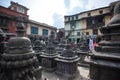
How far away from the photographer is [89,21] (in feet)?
83.1

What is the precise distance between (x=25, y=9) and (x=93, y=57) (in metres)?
25.1

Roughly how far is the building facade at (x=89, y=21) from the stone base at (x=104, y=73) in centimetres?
1918

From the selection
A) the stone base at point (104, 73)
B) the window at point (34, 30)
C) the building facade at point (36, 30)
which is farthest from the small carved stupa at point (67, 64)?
the window at point (34, 30)

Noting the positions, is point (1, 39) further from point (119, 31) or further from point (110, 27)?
point (119, 31)

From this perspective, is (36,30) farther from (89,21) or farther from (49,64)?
(49,64)

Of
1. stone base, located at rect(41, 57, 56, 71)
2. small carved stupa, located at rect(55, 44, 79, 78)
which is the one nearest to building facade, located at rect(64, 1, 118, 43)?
stone base, located at rect(41, 57, 56, 71)

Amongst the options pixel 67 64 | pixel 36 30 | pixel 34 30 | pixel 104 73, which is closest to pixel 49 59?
pixel 67 64

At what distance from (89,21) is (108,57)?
2483 cm

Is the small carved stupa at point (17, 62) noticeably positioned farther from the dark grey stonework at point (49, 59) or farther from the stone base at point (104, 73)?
the dark grey stonework at point (49, 59)

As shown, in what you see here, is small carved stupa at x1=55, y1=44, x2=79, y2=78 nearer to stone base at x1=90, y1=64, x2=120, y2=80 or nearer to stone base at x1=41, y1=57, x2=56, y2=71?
stone base at x1=41, y1=57, x2=56, y2=71

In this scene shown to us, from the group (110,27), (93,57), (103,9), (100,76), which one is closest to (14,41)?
(93,57)

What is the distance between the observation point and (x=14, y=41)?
3160mm

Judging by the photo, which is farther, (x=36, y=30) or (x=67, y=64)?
(x=36, y=30)

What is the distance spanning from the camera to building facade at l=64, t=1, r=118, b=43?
73.3 ft
